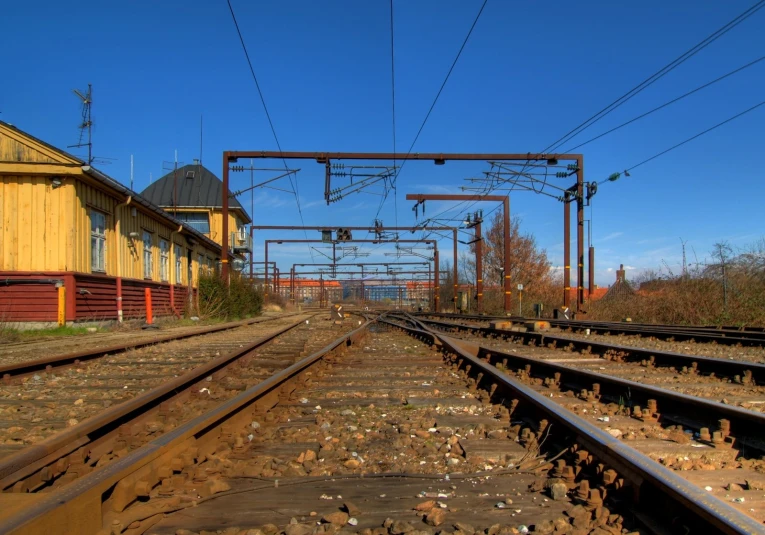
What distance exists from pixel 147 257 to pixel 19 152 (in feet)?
25.1

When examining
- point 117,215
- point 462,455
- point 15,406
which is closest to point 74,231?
point 117,215

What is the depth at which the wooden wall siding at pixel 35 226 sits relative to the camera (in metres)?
17.2

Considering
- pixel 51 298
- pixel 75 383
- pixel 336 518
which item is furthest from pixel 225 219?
pixel 336 518

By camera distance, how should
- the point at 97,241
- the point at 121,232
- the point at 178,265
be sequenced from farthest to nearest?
the point at 178,265
the point at 121,232
the point at 97,241

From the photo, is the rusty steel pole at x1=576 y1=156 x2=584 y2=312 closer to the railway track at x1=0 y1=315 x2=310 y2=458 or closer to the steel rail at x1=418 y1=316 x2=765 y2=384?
the steel rail at x1=418 y1=316 x2=765 y2=384

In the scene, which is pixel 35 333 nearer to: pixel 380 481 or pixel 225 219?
pixel 225 219

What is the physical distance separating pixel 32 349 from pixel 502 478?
38.1 ft

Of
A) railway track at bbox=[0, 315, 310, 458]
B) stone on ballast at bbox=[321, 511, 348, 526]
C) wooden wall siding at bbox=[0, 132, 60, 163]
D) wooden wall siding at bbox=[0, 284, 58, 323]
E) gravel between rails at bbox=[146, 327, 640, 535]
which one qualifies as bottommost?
railway track at bbox=[0, 315, 310, 458]

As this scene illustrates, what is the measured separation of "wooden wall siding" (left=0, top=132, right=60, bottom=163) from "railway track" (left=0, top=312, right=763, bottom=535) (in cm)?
1577

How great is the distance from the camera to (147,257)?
24141 mm

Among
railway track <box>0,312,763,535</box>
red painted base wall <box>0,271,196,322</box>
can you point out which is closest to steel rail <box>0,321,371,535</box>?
railway track <box>0,312,763,535</box>

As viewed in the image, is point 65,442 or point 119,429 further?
point 119,429

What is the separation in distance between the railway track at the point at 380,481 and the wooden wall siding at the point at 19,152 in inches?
621

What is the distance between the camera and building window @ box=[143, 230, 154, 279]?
933 inches
